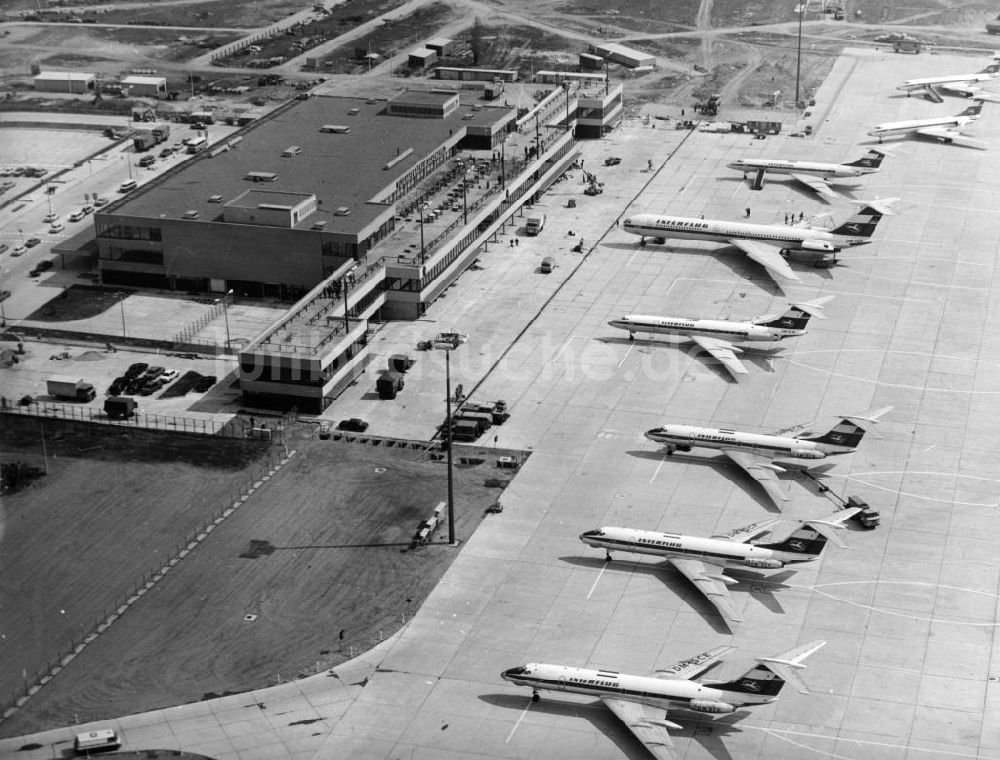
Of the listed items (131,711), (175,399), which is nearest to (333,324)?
(175,399)

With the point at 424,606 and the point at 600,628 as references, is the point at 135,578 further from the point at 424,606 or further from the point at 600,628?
the point at 600,628

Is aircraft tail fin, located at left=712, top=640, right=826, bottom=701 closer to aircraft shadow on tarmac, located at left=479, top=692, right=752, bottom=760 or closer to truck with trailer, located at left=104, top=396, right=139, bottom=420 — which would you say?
aircraft shadow on tarmac, located at left=479, top=692, right=752, bottom=760

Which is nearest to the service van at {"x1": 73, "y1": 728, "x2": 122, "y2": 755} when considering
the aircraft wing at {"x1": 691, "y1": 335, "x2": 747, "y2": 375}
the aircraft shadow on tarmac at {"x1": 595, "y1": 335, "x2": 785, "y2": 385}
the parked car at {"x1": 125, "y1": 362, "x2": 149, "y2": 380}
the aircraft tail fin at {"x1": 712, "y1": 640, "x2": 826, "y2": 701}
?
the aircraft tail fin at {"x1": 712, "y1": 640, "x2": 826, "y2": 701}

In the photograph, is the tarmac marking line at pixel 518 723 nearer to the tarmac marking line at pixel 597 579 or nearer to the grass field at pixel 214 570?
the grass field at pixel 214 570

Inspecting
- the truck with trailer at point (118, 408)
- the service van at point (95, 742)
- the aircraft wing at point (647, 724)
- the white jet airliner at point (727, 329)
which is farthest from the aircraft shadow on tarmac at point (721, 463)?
the service van at point (95, 742)

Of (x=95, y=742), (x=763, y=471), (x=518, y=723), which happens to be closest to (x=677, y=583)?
(x=763, y=471)

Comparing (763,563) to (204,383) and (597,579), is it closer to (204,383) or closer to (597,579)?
(597,579)


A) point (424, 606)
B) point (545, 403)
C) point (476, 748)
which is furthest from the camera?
point (545, 403)
